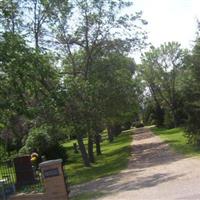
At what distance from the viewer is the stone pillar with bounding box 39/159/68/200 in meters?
16.3

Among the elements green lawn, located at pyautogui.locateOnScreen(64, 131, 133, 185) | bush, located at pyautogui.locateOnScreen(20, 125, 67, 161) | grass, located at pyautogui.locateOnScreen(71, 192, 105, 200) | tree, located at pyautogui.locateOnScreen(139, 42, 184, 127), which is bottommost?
grass, located at pyautogui.locateOnScreen(71, 192, 105, 200)

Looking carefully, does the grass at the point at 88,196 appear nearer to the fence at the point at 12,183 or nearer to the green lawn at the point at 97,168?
the fence at the point at 12,183

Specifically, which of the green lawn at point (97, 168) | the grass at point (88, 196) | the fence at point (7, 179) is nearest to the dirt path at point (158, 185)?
the grass at point (88, 196)

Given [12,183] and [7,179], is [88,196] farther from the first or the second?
[7,179]

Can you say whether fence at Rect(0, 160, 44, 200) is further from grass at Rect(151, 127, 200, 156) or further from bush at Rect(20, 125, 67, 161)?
bush at Rect(20, 125, 67, 161)

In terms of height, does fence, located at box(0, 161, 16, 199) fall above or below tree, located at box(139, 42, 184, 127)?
below

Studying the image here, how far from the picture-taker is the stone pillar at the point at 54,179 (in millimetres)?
16328

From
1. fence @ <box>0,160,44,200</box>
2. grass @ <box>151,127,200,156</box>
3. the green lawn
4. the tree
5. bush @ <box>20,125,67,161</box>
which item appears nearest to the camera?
fence @ <box>0,160,44,200</box>

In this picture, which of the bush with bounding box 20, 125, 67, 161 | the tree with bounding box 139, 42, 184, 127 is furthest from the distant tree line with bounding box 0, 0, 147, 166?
the tree with bounding box 139, 42, 184, 127

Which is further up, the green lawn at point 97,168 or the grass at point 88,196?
the green lawn at point 97,168

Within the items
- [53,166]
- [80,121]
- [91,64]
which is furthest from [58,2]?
[53,166]

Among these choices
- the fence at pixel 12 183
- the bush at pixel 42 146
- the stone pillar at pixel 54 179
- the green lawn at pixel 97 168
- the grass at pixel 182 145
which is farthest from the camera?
the bush at pixel 42 146

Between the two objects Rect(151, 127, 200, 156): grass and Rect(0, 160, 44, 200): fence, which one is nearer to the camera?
Rect(0, 160, 44, 200): fence

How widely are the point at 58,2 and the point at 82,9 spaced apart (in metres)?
2.08
